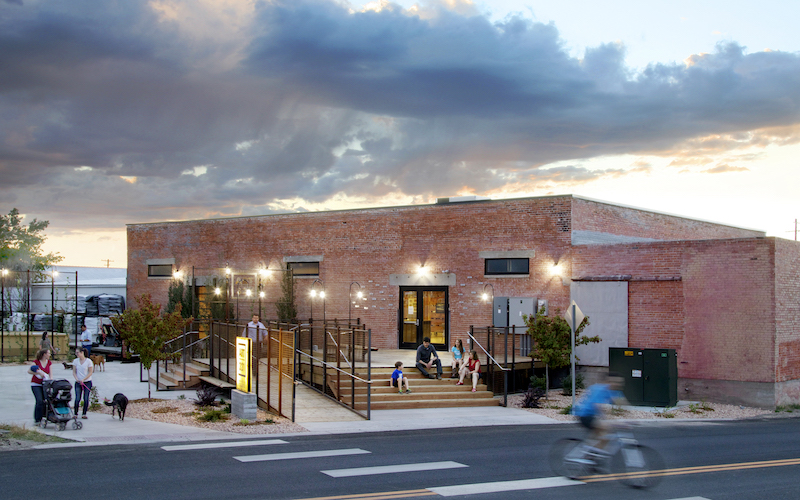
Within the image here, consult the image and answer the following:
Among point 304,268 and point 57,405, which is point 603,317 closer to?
point 304,268

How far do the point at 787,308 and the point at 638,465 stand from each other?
13849mm

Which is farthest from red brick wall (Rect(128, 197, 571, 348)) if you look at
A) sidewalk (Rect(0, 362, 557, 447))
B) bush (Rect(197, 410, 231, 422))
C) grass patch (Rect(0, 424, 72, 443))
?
grass patch (Rect(0, 424, 72, 443))

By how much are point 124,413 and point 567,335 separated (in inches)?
507

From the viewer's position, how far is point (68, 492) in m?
9.28

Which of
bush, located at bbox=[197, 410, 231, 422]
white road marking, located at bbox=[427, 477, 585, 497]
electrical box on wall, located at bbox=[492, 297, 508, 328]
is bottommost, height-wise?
bush, located at bbox=[197, 410, 231, 422]

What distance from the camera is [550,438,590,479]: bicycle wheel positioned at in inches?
402

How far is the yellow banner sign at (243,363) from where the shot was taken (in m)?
17.0

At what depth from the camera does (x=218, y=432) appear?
1480 cm

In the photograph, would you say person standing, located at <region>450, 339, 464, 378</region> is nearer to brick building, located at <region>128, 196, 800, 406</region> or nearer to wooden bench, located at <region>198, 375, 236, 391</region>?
brick building, located at <region>128, 196, 800, 406</region>

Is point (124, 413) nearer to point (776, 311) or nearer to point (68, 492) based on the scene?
point (68, 492)

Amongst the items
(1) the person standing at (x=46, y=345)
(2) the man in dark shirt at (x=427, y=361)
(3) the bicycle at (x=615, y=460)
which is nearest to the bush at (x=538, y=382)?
(2) the man in dark shirt at (x=427, y=361)

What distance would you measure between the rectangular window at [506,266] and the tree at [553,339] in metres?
3.74

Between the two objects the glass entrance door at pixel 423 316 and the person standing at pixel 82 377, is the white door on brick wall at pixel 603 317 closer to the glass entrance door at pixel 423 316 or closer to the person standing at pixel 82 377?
the glass entrance door at pixel 423 316

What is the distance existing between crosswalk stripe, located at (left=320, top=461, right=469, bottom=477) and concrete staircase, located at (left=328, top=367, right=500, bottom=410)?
6861 millimetres
